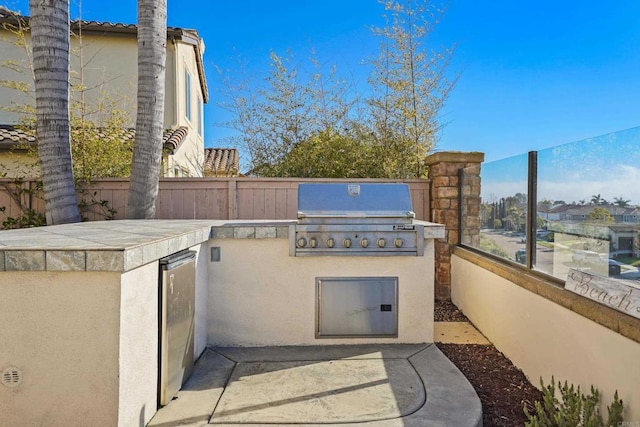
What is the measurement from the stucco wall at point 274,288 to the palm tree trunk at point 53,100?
257 centimetres

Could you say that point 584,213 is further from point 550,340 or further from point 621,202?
point 550,340

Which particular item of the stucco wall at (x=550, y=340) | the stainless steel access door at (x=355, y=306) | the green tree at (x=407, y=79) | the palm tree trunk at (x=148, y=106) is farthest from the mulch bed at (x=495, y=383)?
the palm tree trunk at (x=148, y=106)

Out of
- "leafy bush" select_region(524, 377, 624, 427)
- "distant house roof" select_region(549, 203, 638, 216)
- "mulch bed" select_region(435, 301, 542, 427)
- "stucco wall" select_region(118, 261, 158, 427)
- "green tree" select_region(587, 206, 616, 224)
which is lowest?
"mulch bed" select_region(435, 301, 542, 427)

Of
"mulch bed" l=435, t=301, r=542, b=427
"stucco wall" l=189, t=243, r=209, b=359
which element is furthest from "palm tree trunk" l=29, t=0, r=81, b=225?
"mulch bed" l=435, t=301, r=542, b=427

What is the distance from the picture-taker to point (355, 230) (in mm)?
3557

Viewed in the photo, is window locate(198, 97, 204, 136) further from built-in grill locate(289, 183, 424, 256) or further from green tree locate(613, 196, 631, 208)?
green tree locate(613, 196, 631, 208)

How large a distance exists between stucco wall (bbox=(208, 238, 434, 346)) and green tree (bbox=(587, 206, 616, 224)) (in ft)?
4.68

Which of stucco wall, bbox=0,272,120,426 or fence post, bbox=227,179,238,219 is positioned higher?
fence post, bbox=227,179,238,219

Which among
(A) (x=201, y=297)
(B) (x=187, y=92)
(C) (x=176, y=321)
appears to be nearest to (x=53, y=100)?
(A) (x=201, y=297)

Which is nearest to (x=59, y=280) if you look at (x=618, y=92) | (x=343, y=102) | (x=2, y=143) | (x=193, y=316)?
(x=193, y=316)

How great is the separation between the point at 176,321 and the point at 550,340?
9.36 ft

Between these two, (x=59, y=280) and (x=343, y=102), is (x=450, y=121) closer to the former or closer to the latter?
(x=343, y=102)

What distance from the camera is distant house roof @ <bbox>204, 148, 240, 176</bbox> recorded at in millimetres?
8717

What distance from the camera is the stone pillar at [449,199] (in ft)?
17.5
